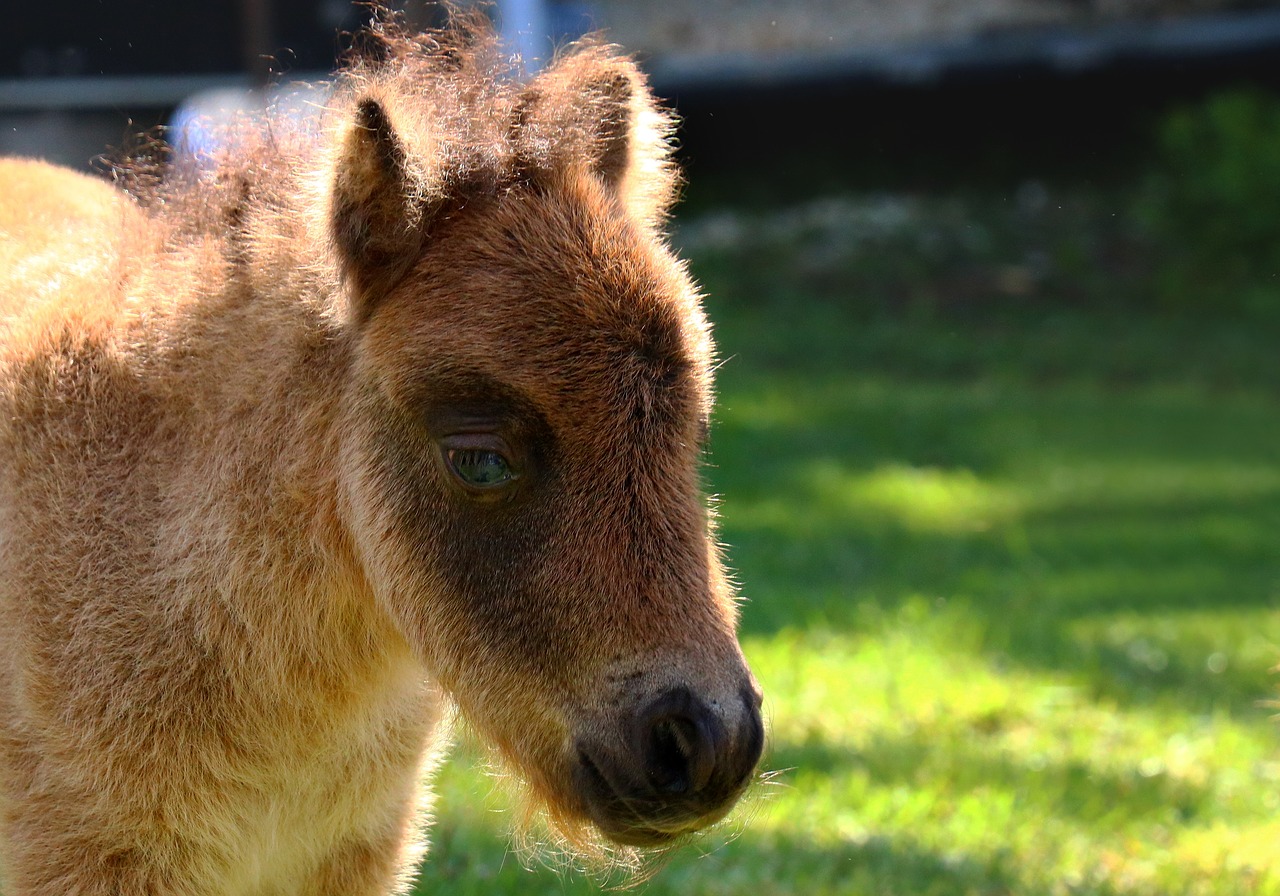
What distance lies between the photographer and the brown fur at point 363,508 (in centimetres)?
314

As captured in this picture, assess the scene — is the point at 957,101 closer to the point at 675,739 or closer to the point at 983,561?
the point at 983,561

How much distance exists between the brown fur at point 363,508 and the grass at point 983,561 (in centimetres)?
80

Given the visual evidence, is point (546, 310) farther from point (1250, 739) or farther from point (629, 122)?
point (1250, 739)

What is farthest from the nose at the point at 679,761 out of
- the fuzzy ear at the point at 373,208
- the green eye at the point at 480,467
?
the fuzzy ear at the point at 373,208

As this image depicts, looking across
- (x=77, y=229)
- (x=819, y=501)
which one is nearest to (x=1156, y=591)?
(x=819, y=501)

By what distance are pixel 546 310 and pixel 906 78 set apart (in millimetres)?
15606

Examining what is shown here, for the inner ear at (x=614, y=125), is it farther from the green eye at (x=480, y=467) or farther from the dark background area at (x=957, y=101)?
the dark background area at (x=957, y=101)

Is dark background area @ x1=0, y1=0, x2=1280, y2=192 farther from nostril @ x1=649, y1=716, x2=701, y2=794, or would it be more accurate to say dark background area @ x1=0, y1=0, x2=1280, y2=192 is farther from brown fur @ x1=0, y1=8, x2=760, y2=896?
nostril @ x1=649, y1=716, x2=701, y2=794

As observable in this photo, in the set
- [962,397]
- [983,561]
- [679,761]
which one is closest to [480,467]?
[679,761]

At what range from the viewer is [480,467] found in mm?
3207

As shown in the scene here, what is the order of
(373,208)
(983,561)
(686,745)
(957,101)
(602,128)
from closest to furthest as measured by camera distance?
(686,745)
(373,208)
(602,128)
(983,561)
(957,101)

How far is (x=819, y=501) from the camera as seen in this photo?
1070 cm

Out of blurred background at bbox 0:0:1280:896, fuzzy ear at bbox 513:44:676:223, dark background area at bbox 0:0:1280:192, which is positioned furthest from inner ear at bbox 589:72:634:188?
dark background area at bbox 0:0:1280:192

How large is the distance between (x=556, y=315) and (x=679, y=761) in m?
1.02
